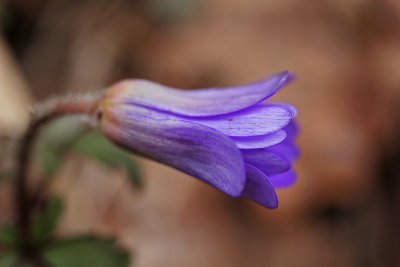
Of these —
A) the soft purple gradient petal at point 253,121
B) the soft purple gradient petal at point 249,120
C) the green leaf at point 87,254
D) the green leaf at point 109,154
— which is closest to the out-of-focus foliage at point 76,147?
the green leaf at point 109,154

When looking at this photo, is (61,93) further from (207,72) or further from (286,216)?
(286,216)

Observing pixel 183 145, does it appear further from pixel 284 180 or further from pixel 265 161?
pixel 284 180

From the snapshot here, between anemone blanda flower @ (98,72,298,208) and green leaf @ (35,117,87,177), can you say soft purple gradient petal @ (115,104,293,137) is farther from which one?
green leaf @ (35,117,87,177)

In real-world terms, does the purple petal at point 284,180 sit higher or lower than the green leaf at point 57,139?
higher

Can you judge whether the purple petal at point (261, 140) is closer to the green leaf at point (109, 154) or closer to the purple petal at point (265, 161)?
the purple petal at point (265, 161)

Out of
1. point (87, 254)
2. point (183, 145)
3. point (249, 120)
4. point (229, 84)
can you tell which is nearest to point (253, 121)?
point (249, 120)

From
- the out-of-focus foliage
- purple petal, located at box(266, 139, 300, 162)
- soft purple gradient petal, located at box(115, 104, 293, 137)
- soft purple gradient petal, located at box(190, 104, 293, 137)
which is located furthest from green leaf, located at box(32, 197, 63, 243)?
purple petal, located at box(266, 139, 300, 162)

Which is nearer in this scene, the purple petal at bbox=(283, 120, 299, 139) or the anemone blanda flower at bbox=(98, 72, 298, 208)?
the anemone blanda flower at bbox=(98, 72, 298, 208)
